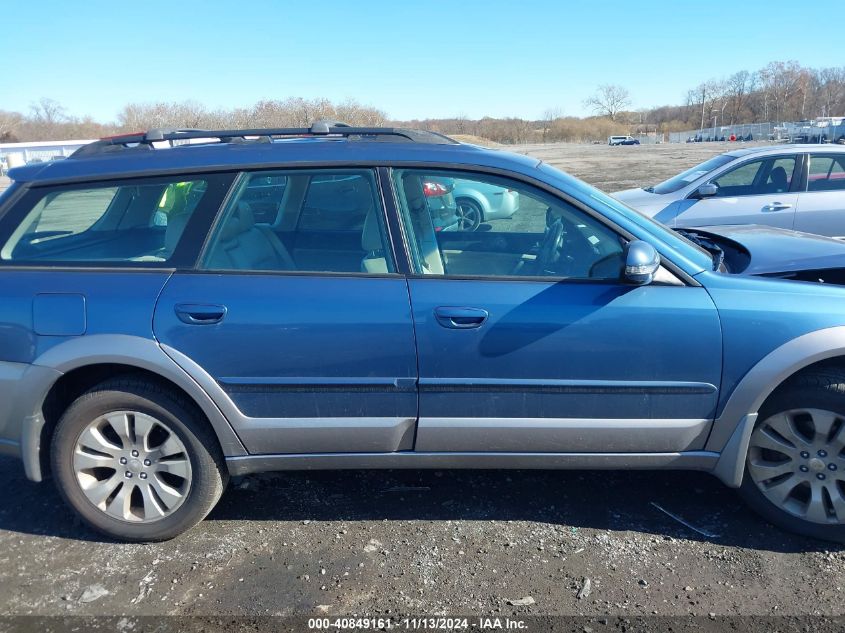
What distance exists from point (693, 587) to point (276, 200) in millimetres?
2469

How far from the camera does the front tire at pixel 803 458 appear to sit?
9.23 feet

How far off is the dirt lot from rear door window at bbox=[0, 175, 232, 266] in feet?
4.25

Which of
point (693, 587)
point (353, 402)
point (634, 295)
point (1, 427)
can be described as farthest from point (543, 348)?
point (1, 427)

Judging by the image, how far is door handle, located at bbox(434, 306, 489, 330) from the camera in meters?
2.74

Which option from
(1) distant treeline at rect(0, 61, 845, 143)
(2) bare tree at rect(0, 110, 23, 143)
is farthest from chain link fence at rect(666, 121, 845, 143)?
(2) bare tree at rect(0, 110, 23, 143)

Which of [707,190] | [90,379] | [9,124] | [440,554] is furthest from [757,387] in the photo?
[9,124]

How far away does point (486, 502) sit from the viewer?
10.9 ft

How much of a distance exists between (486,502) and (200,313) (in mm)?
1648

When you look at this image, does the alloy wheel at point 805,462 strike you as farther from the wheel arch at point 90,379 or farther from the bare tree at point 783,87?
the bare tree at point 783,87

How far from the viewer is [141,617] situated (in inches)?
100

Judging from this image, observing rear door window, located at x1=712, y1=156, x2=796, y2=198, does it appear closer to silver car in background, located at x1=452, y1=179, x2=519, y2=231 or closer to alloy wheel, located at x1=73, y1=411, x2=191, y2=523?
silver car in background, located at x1=452, y1=179, x2=519, y2=231

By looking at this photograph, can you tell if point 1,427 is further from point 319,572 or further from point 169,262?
point 319,572

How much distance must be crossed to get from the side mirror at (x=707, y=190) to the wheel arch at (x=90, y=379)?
639 centimetres

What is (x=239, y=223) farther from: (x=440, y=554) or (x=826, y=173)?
(x=826, y=173)
